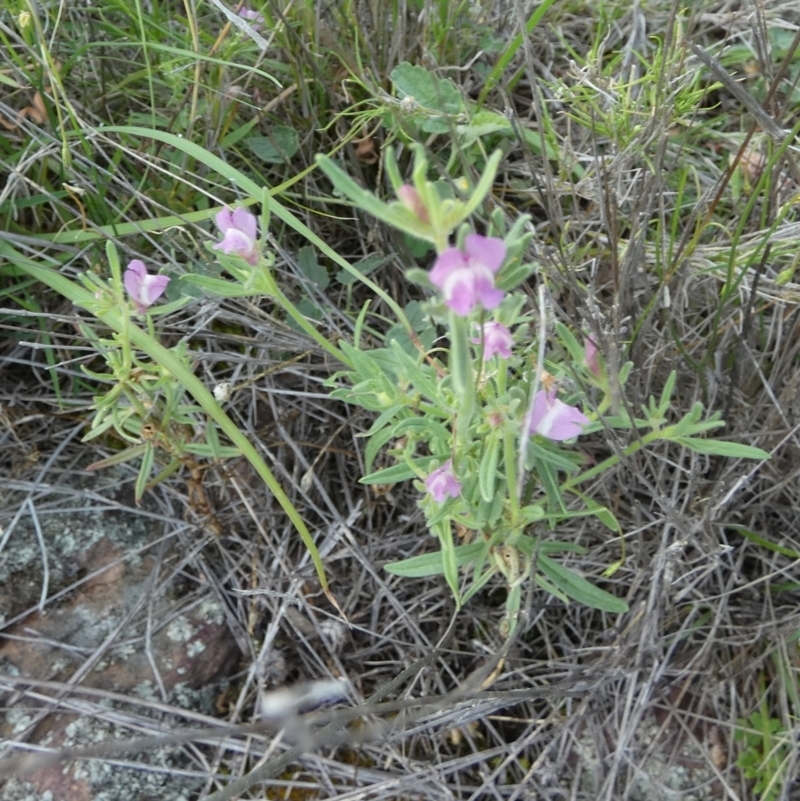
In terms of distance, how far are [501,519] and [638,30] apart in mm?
1467

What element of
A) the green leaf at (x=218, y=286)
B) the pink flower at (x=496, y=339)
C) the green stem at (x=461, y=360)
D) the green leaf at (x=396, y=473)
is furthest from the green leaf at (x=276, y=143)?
the green stem at (x=461, y=360)

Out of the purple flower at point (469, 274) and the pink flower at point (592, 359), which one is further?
the pink flower at point (592, 359)

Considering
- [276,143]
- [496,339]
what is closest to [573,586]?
[496,339]

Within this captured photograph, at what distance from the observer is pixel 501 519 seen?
143 centimetres

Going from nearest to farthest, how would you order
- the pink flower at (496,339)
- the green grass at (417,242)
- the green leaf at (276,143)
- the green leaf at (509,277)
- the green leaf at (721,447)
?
the green leaf at (509,277), the pink flower at (496,339), the green leaf at (721,447), the green grass at (417,242), the green leaf at (276,143)

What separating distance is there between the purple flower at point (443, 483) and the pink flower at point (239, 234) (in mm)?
469

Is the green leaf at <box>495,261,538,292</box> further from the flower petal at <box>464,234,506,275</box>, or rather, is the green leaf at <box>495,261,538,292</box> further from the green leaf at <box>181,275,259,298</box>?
the green leaf at <box>181,275,259,298</box>

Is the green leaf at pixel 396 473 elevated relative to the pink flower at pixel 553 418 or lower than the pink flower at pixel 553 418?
lower

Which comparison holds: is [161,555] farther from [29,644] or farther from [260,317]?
[260,317]

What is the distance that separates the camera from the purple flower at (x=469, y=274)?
2.82ft

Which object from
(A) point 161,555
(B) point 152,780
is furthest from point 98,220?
(B) point 152,780

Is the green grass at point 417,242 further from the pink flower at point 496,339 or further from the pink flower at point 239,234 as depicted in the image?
the pink flower at point 496,339

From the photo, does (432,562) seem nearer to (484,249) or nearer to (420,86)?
(484,249)

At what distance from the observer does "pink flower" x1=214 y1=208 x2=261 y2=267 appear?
1.27 metres
